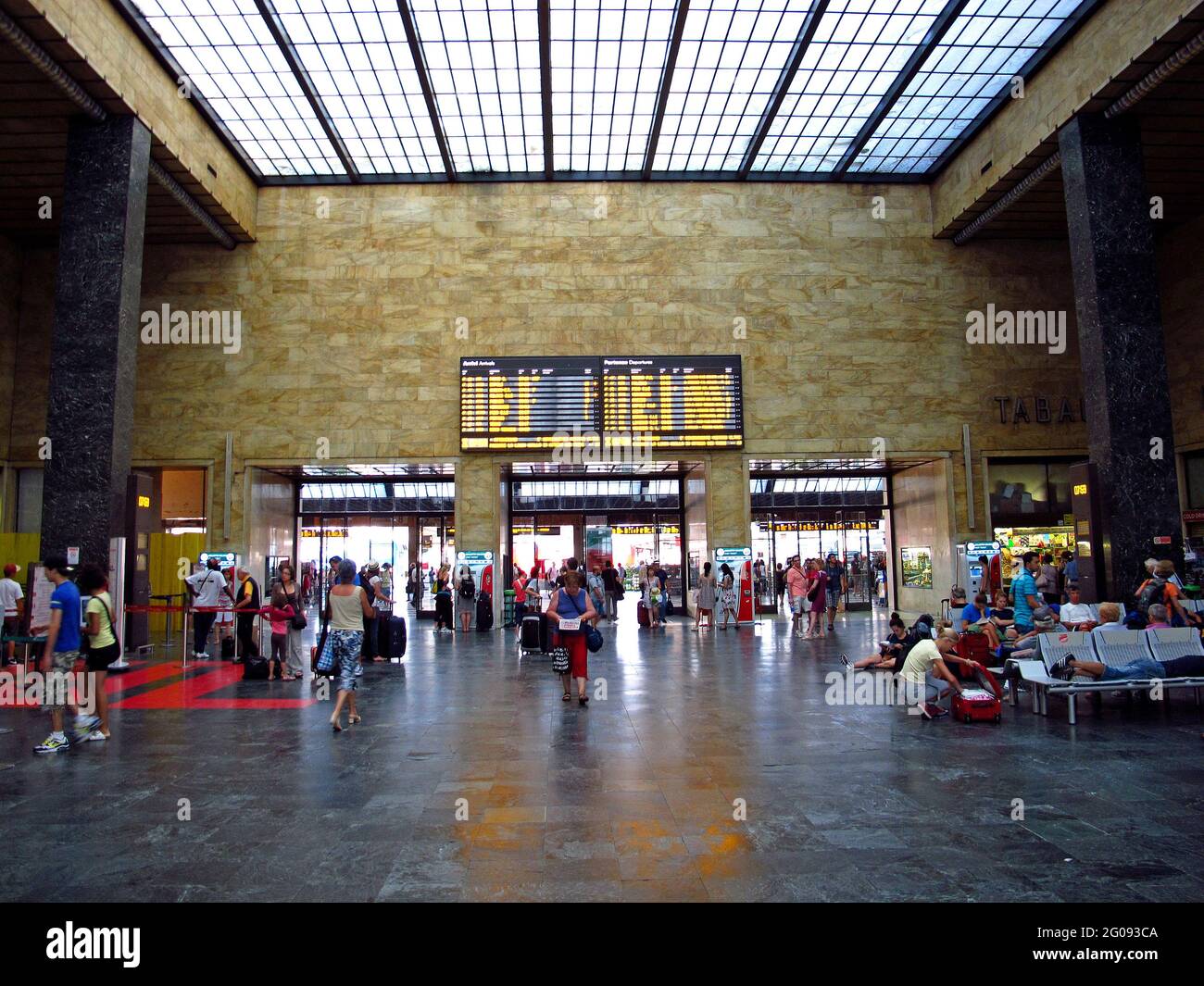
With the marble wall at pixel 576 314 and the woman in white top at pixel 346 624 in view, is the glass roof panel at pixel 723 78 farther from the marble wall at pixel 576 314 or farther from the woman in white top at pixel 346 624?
the woman in white top at pixel 346 624

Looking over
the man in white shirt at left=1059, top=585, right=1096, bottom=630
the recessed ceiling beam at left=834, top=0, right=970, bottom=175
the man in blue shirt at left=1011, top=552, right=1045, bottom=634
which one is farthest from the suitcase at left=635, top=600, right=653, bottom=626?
the recessed ceiling beam at left=834, top=0, right=970, bottom=175

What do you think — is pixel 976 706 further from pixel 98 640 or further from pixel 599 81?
pixel 599 81

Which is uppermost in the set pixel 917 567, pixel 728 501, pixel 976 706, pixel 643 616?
pixel 728 501

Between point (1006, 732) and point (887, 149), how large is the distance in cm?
1682

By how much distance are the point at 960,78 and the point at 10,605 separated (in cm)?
2001

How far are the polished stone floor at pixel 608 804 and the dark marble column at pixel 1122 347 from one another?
5901 mm

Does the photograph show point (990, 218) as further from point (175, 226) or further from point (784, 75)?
point (175, 226)

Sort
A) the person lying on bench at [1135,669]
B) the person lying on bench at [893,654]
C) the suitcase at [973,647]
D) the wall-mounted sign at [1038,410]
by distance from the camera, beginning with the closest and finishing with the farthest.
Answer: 1. the person lying on bench at [1135,669]
2. the suitcase at [973,647]
3. the person lying on bench at [893,654]
4. the wall-mounted sign at [1038,410]

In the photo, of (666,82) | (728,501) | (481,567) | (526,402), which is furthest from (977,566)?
(666,82)

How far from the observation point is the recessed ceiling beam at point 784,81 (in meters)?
15.3

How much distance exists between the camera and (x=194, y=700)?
9.74 m

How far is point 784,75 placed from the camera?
1708 centimetres

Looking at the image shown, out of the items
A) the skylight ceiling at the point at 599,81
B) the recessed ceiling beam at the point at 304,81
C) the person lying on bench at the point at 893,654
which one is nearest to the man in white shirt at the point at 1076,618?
the person lying on bench at the point at 893,654
